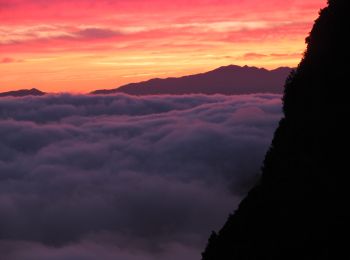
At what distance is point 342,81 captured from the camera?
22.2 metres

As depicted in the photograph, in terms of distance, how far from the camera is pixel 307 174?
21.9 meters

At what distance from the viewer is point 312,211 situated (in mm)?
20797

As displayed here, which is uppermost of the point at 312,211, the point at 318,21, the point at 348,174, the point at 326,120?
the point at 318,21

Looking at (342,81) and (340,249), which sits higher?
(342,81)

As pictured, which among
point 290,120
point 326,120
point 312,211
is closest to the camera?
point 312,211

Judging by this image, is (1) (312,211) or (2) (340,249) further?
(1) (312,211)

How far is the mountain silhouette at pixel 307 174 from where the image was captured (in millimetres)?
20141

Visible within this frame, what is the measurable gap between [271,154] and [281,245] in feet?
18.1

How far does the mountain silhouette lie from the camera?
793 inches

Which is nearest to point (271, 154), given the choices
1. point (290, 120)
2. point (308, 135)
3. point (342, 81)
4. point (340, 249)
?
point (290, 120)

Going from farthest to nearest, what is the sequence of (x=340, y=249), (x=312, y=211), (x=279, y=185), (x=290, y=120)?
(x=290, y=120), (x=279, y=185), (x=312, y=211), (x=340, y=249)

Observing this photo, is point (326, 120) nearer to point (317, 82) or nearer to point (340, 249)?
point (317, 82)

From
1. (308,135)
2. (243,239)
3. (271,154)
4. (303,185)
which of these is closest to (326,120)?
(308,135)

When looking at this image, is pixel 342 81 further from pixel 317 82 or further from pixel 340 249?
pixel 340 249
